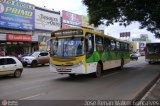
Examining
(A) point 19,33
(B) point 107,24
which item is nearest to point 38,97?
(B) point 107,24

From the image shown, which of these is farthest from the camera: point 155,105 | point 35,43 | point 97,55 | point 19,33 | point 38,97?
point 35,43

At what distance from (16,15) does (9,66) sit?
21.6 meters

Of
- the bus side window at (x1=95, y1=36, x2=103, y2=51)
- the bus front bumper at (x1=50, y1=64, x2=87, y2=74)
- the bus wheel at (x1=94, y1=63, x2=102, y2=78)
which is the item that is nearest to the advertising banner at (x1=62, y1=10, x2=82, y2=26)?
the bus side window at (x1=95, y1=36, x2=103, y2=51)

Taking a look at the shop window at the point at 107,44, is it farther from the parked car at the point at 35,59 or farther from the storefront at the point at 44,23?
the storefront at the point at 44,23

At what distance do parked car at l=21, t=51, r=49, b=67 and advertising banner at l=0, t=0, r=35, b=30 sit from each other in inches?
279

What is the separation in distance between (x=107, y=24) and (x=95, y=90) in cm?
1464

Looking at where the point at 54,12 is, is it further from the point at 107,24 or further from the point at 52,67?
the point at 52,67

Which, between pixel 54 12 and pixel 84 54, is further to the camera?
pixel 54 12

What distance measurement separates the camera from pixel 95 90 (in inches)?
547

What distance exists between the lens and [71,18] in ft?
175

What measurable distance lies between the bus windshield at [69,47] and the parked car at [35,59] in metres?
14.4

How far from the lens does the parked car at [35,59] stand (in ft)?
105

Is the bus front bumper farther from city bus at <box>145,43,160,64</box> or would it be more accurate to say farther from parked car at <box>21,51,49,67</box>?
city bus at <box>145,43,160,64</box>

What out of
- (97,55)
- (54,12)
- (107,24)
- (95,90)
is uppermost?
(54,12)
